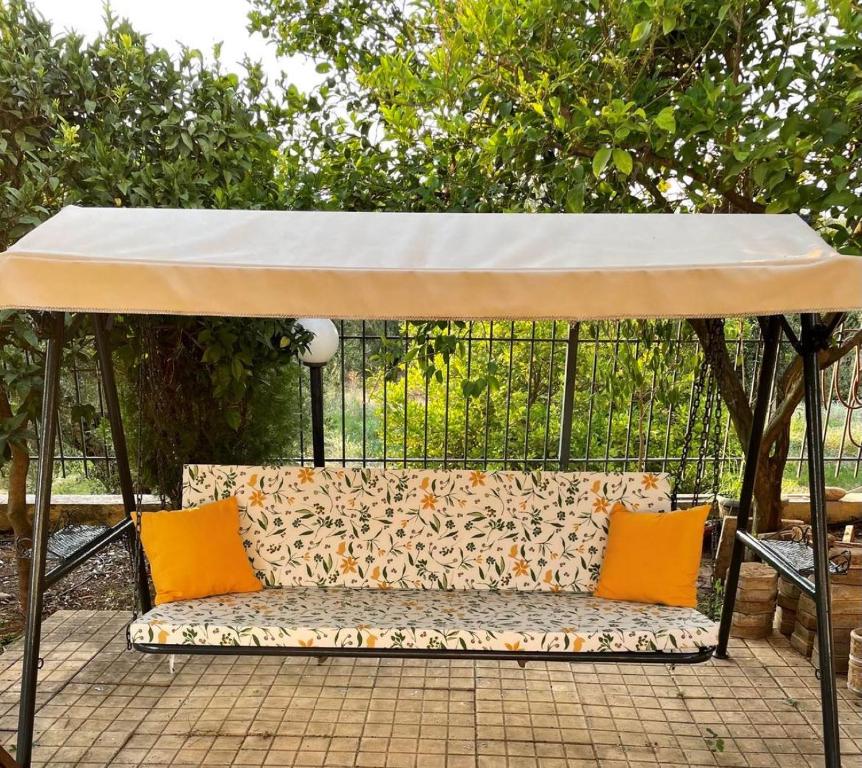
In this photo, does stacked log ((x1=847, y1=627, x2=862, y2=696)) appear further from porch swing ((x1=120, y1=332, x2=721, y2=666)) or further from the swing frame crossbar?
porch swing ((x1=120, y1=332, x2=721, y2=666))

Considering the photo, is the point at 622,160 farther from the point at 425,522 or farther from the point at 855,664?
the point at 855,664

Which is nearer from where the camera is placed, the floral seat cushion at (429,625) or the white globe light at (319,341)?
the floral seat cushion at (429,625)

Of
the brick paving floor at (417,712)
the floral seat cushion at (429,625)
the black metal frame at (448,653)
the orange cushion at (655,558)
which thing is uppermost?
the orange cushion at (655,558)

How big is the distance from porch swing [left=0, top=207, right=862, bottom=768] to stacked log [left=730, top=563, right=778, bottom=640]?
1.06 feet

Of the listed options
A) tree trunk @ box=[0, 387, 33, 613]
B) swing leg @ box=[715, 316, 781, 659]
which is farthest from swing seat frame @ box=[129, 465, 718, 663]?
tree trunk @ box=[0, 387, 33, 613]

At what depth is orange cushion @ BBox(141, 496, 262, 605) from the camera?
3131mm

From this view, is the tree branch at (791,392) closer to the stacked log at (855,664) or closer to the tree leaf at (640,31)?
the stacked log at (855,664)

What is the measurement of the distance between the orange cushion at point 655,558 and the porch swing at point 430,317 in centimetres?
8

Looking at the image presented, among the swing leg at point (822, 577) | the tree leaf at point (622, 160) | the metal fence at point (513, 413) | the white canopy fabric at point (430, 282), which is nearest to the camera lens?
the white canopy fabric at point (430, 282)

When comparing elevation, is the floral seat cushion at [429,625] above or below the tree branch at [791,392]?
below

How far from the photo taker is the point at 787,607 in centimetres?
372

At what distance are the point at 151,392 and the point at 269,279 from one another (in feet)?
7.00

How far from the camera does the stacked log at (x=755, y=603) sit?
3703 mm

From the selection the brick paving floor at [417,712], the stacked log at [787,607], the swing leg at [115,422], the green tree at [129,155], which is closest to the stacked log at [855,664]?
the brick paving floor at [417,712]
